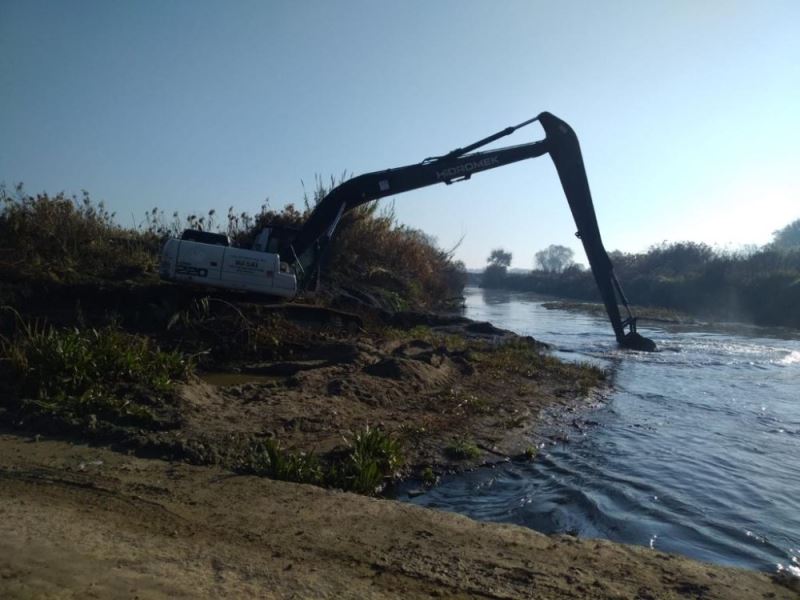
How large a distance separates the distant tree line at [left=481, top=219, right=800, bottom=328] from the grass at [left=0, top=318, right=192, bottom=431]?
1153 inches

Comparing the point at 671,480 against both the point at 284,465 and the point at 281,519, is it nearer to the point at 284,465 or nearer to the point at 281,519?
the point at 284,465

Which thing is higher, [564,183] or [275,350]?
[564,183]

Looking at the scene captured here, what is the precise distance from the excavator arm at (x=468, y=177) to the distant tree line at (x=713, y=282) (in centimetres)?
1776

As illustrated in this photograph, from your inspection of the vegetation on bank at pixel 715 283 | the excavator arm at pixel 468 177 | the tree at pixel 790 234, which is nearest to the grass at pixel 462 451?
the excavator arm at pixel 468 177

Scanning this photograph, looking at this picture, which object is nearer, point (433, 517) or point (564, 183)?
point (433, 517)

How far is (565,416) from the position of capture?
815 cm

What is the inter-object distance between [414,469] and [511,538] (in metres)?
1.71

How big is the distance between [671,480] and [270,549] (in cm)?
416

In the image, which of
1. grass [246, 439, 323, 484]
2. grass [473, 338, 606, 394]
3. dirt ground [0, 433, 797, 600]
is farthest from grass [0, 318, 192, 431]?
grass [473, 338, 606, 394]

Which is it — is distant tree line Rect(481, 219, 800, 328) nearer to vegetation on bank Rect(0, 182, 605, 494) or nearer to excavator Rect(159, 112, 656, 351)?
excavator Rect(159, 112, 656, 351)

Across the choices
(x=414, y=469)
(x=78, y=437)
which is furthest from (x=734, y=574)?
(x=78, y=437)

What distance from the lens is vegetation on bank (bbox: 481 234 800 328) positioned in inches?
1176

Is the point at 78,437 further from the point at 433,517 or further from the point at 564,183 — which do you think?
the point at 564,183

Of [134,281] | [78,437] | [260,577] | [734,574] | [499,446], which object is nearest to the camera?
[260,577]
